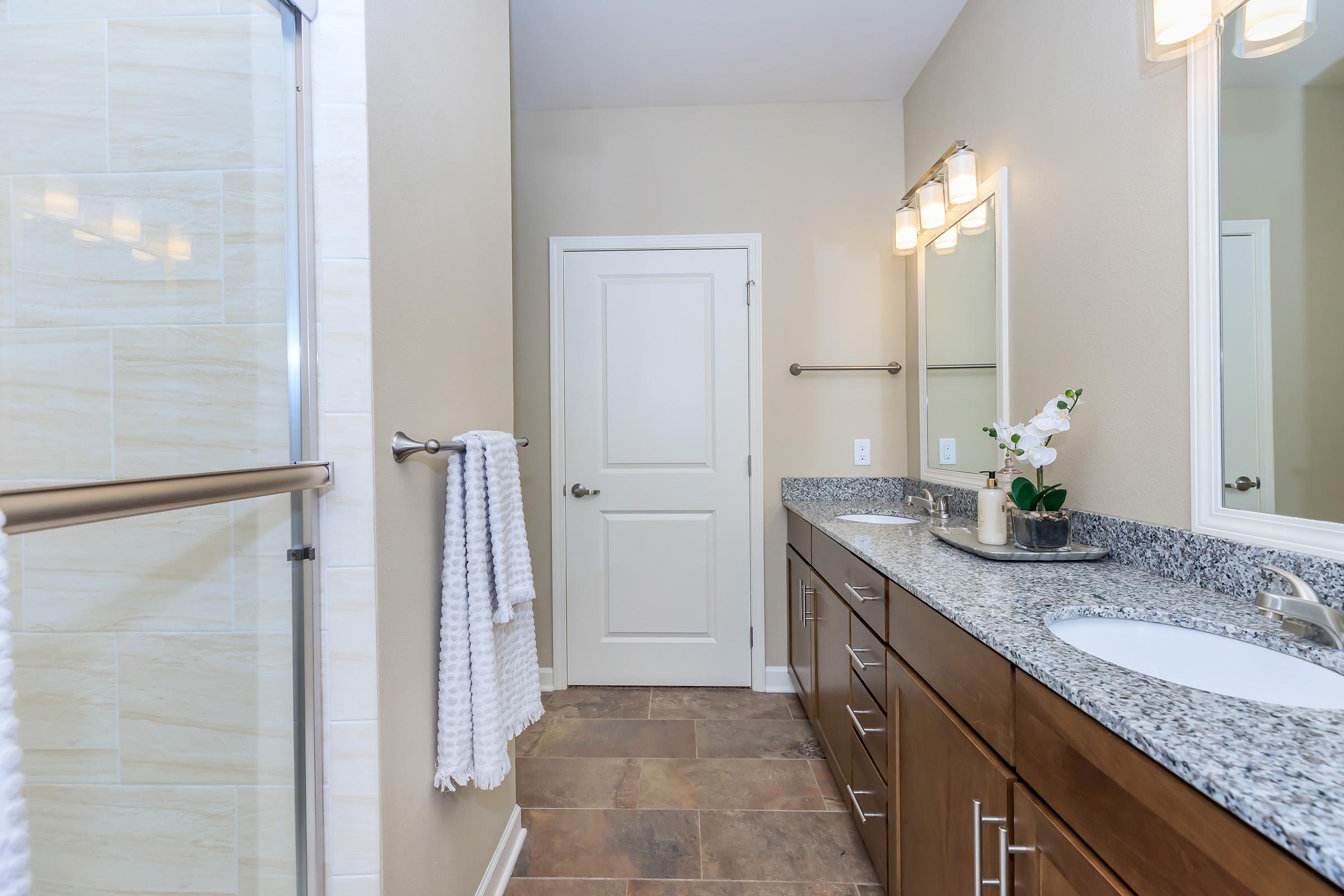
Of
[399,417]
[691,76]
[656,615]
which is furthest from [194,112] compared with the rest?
[656,615]

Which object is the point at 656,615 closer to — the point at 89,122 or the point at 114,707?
the point at 114,707

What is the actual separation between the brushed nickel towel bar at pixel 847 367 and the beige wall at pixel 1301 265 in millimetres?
1643

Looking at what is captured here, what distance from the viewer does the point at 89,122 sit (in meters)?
0.68

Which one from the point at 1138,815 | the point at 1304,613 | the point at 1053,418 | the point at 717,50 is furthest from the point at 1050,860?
the point at 717,50

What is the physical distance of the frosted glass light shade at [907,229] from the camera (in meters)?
2.40

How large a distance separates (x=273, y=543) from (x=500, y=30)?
4.93ft

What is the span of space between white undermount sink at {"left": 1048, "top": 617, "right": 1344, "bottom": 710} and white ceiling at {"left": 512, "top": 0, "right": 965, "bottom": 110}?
2184mm

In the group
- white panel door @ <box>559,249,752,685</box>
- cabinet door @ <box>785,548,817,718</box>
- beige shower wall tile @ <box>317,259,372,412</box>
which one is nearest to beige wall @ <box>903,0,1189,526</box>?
cabinet door @ <box>785,548,817,718</box>

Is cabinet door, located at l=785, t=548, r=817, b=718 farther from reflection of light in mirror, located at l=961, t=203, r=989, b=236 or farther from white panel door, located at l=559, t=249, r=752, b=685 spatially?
reflection of light in mirror, located at l=961, t=203, r=989, b=236

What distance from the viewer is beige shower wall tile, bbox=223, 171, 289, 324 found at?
83cm

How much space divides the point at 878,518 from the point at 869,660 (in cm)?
97

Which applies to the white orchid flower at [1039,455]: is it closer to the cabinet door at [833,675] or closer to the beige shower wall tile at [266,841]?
the cabinet door at [833,675]

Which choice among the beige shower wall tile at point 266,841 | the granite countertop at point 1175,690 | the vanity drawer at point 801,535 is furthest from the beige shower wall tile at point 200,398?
the vanity drawer at point 801,535

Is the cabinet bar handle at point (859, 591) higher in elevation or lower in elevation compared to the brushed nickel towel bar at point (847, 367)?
lower
